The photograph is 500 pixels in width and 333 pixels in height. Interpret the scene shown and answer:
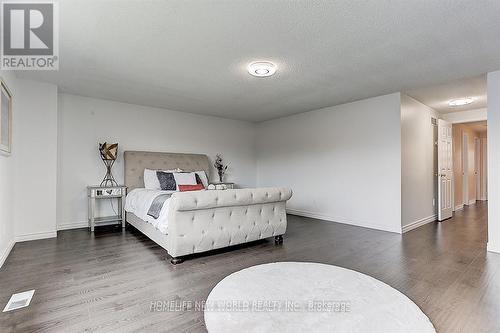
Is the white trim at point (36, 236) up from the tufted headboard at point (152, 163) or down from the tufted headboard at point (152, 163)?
down

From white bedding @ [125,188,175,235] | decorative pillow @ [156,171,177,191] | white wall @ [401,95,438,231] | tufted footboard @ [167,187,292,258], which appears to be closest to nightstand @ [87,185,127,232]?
white bedding @ [125,188,175,235]

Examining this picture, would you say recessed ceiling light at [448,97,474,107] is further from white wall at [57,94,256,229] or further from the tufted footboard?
white wall at [57,94,256,229]

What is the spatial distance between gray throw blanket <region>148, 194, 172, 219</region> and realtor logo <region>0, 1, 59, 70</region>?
2005mm

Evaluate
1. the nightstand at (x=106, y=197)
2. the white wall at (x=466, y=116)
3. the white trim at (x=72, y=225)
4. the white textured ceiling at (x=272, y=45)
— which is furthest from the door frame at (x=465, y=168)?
the white trim at (x=72, y=225)

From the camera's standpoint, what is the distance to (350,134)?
4984 millimetres

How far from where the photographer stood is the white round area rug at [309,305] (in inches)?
61.1

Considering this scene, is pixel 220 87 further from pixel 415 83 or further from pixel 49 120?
pixel 415 83

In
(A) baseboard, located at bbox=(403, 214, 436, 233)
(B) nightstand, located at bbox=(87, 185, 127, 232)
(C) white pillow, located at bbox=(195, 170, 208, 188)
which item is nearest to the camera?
(B) nightstand, located at bbox=(87, 185, 127, 232)

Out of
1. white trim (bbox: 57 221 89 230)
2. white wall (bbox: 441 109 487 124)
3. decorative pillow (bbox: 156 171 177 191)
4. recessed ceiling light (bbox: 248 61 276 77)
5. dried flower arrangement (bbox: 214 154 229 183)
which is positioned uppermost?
recessed ceiling light (bbox: 248 61 276 77)

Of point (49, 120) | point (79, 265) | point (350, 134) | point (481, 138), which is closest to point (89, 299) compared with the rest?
point (79, 265)

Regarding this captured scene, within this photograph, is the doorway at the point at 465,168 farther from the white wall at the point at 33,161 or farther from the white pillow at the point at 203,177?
the white wall at the point at 33,161

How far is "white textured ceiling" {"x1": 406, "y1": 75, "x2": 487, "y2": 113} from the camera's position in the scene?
12.7 feet

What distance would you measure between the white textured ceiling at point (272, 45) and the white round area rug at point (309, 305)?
2.22m

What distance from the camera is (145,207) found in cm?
364
